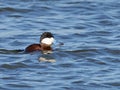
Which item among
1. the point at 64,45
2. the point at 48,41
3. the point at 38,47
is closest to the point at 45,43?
the point at 48,41

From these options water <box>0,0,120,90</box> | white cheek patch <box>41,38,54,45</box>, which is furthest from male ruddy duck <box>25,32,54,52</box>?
water <box>0,0,120,90</box>

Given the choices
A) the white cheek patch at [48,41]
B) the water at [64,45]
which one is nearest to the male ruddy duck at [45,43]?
the white cheek patch at [48,41]

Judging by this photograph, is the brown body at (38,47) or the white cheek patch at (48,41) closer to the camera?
the brown body at (38,47)

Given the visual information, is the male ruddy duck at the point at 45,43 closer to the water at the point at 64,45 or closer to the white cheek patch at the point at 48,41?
the white cheek patch at the point at 48,41

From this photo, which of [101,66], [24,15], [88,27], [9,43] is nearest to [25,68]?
[101,66]

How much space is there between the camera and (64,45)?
15.7m

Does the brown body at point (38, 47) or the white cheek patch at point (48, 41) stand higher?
the white cheek patch at point (48, 41)

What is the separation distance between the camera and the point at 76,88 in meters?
12.1

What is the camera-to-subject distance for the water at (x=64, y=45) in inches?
493

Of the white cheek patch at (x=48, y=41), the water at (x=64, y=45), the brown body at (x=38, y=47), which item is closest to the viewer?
the water at (x=64, y=45)

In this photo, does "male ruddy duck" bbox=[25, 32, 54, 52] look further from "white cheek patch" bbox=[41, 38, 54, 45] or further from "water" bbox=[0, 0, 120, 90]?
"water" bbox=[0, 0, 120, 90]

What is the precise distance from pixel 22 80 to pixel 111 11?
26.3 ft

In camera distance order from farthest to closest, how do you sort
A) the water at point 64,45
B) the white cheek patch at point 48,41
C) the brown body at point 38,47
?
the white cheek patch at point 48,41
the brown body at point 38,47
the water at point 64,45

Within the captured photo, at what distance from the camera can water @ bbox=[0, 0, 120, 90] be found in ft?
41.1
